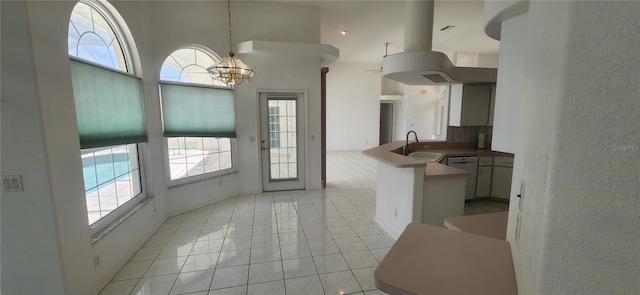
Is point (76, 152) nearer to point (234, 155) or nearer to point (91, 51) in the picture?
point (91, 51)

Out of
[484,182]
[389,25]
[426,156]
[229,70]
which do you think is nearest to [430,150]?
[426,156]

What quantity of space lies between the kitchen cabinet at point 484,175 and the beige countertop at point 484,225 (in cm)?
283

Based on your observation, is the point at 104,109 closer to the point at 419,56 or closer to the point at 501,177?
the point at 419,56

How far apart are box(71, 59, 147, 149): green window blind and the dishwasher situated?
449 cm

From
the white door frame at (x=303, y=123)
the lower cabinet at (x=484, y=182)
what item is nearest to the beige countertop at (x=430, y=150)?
the lower cabinet at (x=484, y=182)

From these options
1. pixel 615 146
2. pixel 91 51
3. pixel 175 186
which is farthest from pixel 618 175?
pixel 175 186

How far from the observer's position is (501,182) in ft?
14.1

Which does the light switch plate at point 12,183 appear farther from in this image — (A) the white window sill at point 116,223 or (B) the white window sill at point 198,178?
(B) the white window sill at point 198,178

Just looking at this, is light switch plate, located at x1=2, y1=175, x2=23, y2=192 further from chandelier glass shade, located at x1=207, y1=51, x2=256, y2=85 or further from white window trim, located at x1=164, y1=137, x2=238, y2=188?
white window trim, located at x1=164, y1=137, x2=238, y2=188

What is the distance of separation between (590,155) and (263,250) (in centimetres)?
284

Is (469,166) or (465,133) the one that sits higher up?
(465,133)

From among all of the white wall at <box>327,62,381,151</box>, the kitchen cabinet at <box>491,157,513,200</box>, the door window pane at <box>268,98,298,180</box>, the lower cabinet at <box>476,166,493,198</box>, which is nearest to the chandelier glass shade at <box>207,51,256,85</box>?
the door window pane at <box>268,98,298,180</box>

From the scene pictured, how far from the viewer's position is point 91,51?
2447 mm

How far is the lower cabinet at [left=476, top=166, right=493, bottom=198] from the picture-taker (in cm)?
436
